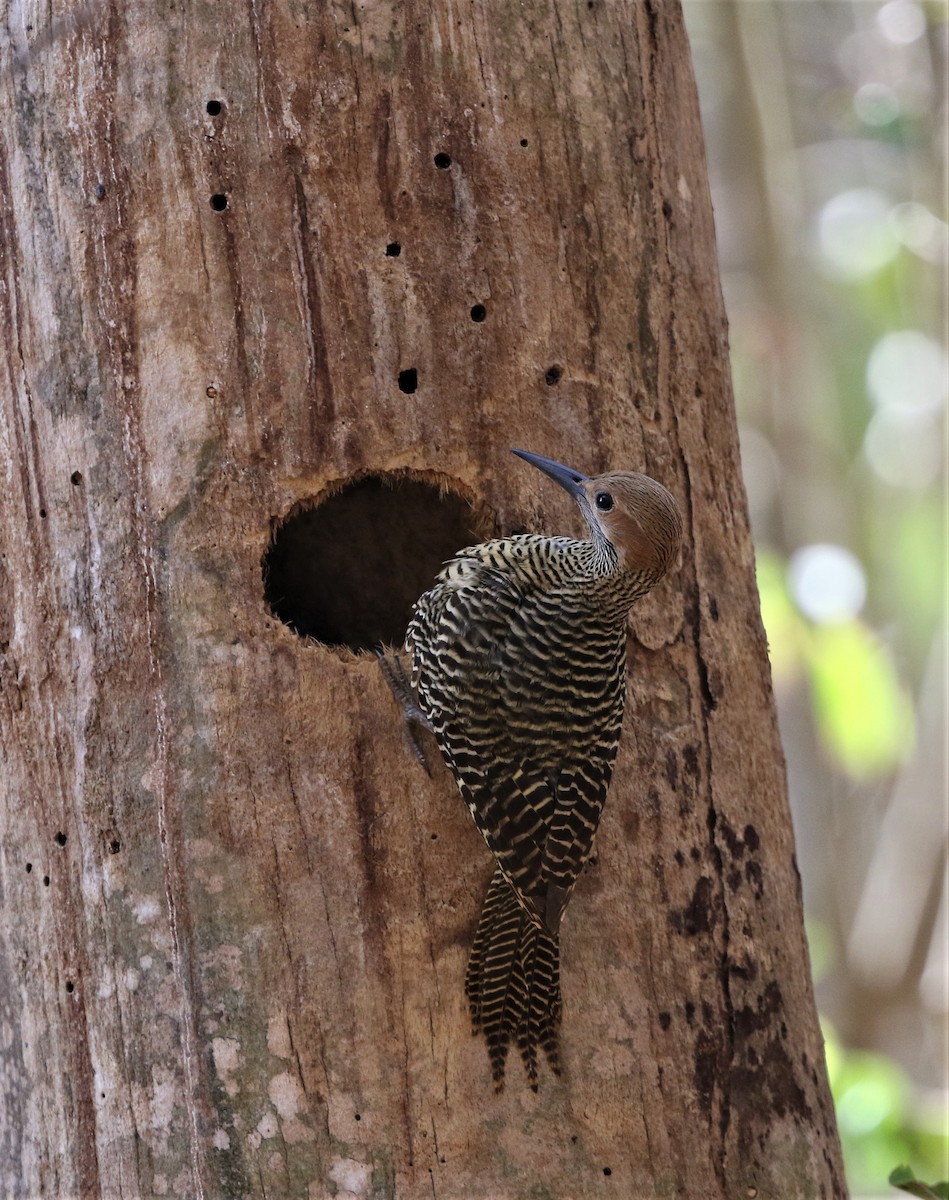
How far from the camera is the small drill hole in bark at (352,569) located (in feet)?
16.0

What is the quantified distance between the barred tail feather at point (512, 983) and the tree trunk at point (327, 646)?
50 mm

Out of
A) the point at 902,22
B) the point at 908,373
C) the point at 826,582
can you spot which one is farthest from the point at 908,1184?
the point at 902,22

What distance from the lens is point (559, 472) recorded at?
365cm

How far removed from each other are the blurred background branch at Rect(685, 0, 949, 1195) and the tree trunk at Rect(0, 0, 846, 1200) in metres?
4.66

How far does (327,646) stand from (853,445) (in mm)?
7979

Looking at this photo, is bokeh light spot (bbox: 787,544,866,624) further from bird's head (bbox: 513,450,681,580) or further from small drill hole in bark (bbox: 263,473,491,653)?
bird's head (bbox: 513,450,681,580)

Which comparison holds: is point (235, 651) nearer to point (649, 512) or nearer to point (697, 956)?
point (649, 512)

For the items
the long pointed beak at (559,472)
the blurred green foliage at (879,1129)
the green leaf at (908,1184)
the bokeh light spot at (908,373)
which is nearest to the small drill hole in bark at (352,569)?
the long pointed beak at (559,472)

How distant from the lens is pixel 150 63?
3611 millimetres

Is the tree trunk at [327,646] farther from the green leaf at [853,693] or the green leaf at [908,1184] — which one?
the green leaf at [853,693]

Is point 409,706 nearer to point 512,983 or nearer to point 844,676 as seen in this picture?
point 512,983

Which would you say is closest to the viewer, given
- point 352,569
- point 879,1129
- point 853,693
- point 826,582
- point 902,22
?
point 879,1129

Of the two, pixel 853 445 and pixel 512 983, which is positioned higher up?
pixel 853 445

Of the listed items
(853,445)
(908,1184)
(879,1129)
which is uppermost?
(853,445)
